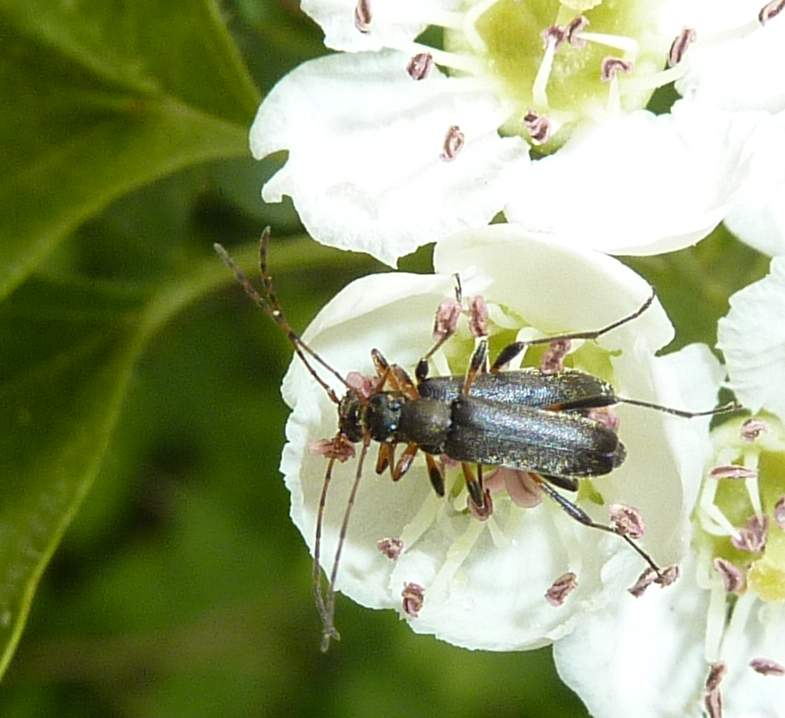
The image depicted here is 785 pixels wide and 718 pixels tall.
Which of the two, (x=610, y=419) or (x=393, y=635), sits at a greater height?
(x=610, y=419)

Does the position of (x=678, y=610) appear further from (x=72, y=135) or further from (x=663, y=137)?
(x=72, y=135)

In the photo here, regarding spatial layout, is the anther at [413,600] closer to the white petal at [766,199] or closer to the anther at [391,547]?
the anther at [391,547]

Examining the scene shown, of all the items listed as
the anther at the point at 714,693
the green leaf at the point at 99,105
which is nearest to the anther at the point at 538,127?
the green leaf at the point at 99,105

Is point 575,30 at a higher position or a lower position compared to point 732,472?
higher

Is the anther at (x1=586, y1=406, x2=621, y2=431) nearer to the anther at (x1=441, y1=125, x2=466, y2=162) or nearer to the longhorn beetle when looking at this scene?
the longhorn beetle

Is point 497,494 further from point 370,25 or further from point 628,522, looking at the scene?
point 370,25

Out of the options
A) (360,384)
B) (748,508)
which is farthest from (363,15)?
(748,508)

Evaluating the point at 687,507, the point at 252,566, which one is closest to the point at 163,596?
the point at 252,566
